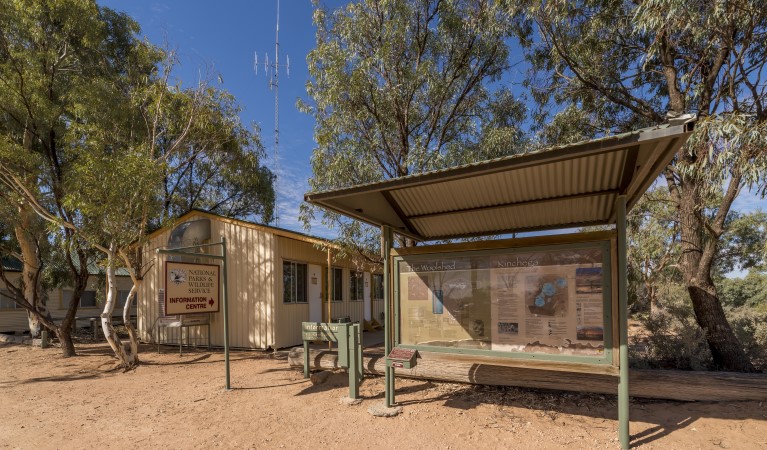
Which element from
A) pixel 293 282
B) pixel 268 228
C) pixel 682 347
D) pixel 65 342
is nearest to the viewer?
pixel 682 347

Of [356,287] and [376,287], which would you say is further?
[376,287]

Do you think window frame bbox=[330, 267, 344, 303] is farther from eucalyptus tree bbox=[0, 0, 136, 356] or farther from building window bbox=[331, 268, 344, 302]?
eucalyptus tree bbox=[0, 0, 136, 356]

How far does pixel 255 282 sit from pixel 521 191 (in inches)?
298

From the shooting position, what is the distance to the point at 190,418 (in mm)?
5152

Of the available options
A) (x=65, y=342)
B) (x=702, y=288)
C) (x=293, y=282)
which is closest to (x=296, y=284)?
(x=293, y=282)

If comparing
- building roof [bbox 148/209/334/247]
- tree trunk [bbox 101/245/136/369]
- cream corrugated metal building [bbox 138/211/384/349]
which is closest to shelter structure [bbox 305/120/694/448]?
building roof [bbox 148/209/334/247]

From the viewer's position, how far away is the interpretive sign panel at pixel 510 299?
4.25 meters

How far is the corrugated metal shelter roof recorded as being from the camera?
3412 millimetres

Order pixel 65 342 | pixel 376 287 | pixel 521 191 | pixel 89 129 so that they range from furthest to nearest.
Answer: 1. pixel 376 287
2. pixel 65 342
3. pixel 89 129
4. pixel 521 191

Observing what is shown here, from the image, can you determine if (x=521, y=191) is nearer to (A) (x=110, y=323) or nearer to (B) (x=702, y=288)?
(B) (x=702, y=288)

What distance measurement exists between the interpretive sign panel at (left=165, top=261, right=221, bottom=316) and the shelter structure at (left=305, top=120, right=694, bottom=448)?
121 inches

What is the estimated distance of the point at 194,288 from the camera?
6680 millimetres

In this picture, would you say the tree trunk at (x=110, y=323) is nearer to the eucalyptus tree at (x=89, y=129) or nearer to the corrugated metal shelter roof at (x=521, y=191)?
the eucalyptus tree at (x=89, y=129)

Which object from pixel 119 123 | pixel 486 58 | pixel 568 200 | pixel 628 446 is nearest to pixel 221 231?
pixel 119 123
